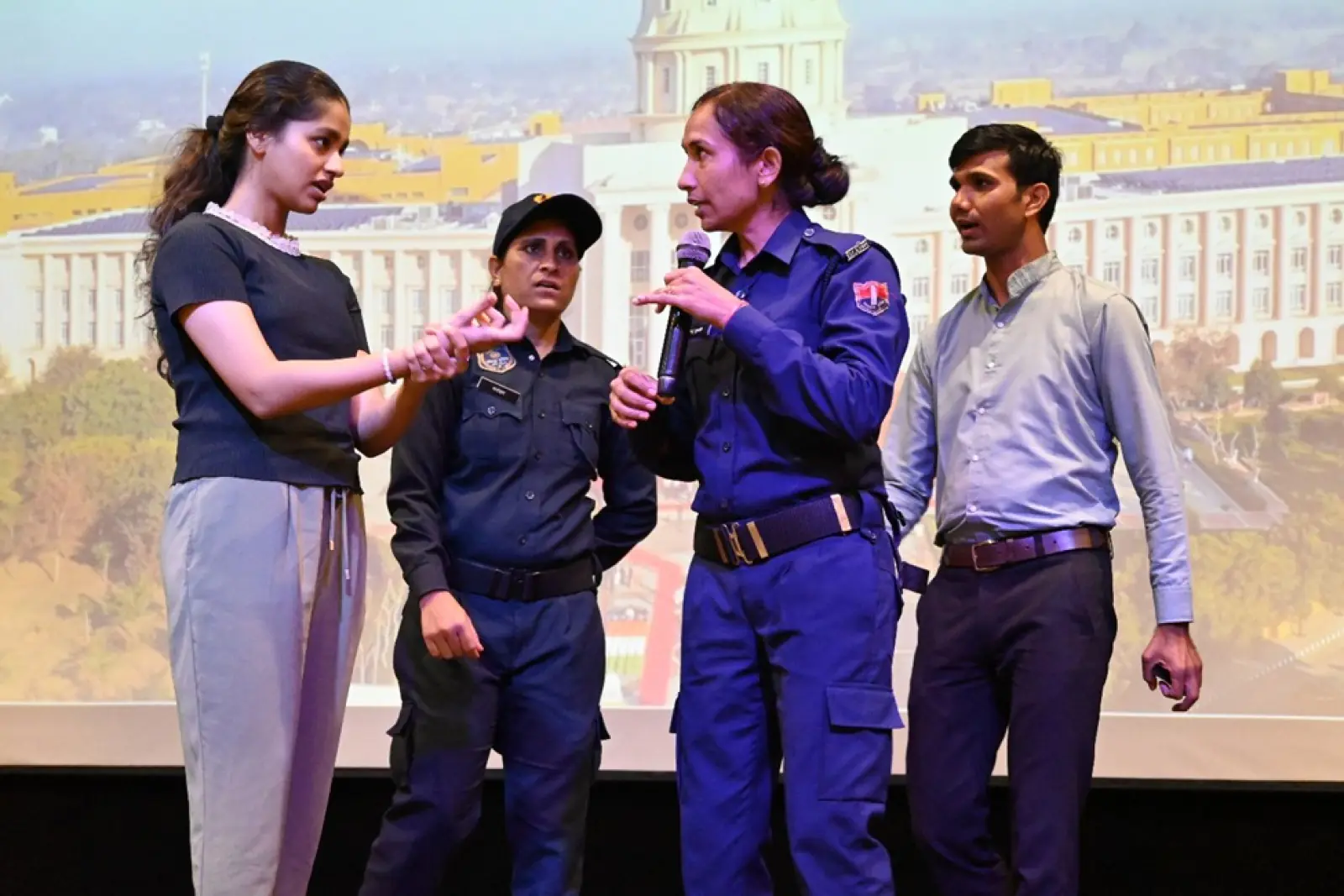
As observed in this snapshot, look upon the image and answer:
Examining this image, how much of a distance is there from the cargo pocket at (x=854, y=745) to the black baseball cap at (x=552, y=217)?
1.09 m

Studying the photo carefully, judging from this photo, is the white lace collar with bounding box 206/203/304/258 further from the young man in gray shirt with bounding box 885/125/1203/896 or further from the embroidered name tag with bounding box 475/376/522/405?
the young man in gray shirt with bounding box 885/125/1203/896

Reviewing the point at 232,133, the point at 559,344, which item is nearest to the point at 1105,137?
the point at 559,344

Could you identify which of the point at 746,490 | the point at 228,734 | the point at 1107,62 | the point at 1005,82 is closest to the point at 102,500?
the point at 228,734

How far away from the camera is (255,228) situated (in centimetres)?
207

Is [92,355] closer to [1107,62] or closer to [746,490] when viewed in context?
[746,490]

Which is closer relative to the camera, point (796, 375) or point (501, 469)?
point (796, 375)

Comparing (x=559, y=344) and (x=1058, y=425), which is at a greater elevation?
(x=559, y=344)

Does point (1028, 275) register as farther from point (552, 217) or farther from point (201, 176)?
point (201, 176)

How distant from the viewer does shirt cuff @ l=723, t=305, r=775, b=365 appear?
1901mm

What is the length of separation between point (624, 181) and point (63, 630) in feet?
6.33

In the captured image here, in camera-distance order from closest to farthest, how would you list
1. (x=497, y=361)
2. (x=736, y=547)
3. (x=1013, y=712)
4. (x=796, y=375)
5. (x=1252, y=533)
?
(x=796, y=375) → (x=736, y=547) → (x=1013, y=712) → (x=497, y=361) → (x=1252, y=533)

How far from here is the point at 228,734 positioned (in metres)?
1.92

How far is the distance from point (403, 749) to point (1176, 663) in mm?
1349

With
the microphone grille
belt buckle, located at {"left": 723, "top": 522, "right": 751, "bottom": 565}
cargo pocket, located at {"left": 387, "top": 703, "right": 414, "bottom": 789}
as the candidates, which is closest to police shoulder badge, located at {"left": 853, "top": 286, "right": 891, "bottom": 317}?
the microphone grille
